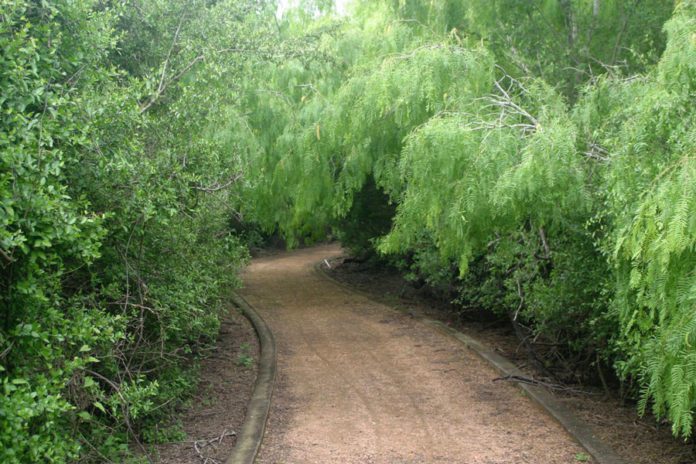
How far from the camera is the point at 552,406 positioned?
24.8ft

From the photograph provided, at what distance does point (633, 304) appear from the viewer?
5090mm

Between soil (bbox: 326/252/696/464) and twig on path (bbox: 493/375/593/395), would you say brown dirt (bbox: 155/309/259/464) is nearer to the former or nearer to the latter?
twig on path (bbox: 493/375/593/395)

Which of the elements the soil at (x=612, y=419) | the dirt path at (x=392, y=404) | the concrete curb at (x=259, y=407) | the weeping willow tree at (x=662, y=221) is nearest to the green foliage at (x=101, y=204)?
the concrete curb at (x=259, y=407)

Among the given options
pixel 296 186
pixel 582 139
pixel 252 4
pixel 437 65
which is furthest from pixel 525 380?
pixel 252 4

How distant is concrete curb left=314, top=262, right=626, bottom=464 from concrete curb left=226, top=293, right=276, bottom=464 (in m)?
2.99

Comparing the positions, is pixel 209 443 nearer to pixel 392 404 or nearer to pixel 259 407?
pixel 259 407

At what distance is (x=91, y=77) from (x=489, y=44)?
659cm

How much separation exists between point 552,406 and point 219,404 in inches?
147

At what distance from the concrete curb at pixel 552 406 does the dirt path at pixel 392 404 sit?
104mm

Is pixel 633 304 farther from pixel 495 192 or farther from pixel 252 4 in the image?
pixel 252 4

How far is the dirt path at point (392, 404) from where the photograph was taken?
6383mm

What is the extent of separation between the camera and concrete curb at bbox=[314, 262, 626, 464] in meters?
6.25

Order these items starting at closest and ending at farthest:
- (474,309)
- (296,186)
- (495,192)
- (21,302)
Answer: (21,302) → (495,192) → (296,186) → (474,309)

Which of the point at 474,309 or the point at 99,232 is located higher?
the point at 99,232
